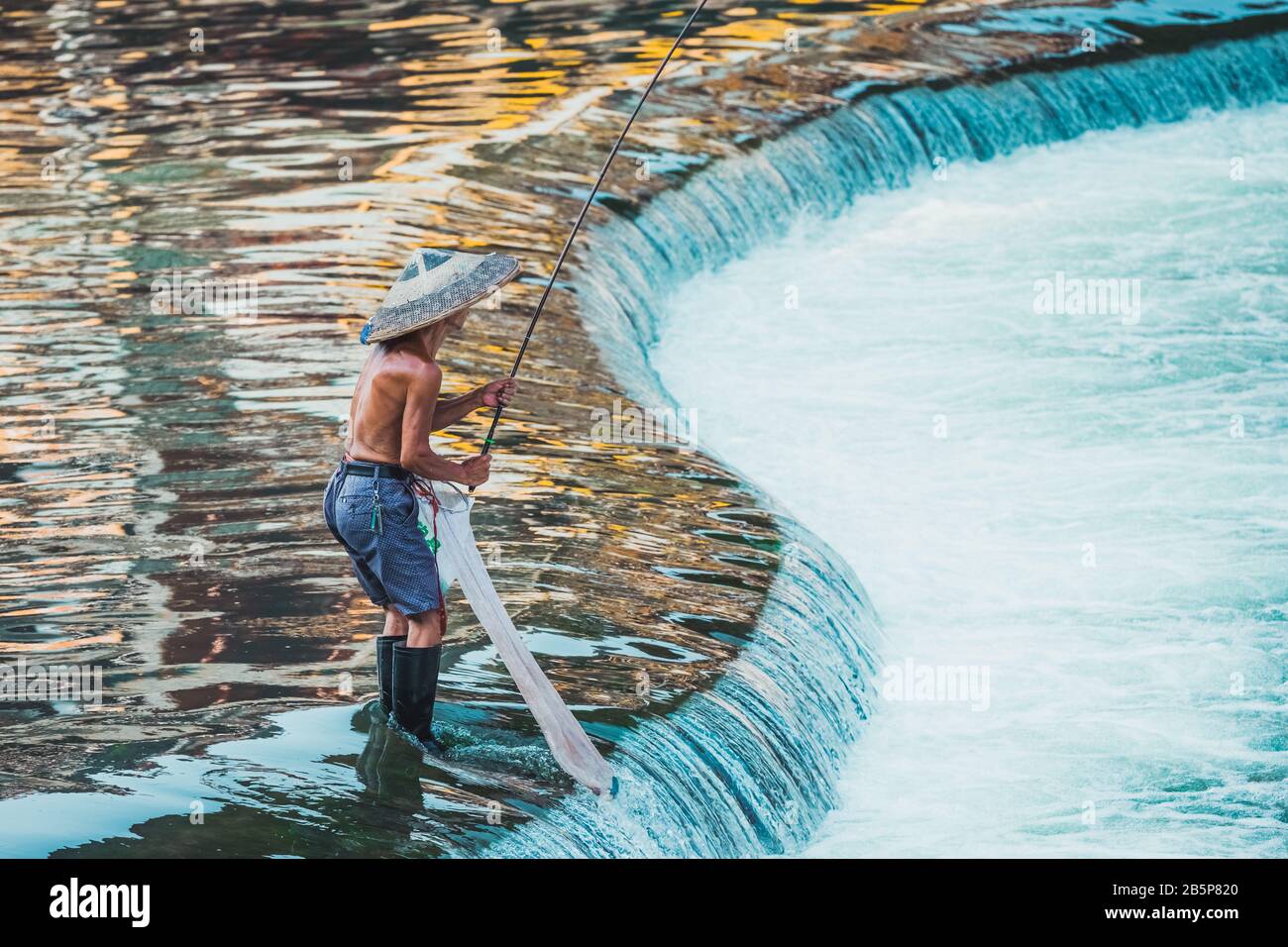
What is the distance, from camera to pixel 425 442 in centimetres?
502

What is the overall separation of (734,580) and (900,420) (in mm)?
4076

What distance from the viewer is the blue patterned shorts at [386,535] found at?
513 cm

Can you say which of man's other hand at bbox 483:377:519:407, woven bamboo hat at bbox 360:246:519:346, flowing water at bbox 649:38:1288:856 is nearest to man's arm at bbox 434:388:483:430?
man's other hand at bbox 483:377:519:407

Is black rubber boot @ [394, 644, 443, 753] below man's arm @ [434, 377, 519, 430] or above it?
below

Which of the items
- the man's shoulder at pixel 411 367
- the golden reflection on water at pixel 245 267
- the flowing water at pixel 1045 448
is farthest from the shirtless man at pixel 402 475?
the flowing water at pixel 1045 448

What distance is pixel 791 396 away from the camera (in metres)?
11.7

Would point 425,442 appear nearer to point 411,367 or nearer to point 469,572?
point 411,367

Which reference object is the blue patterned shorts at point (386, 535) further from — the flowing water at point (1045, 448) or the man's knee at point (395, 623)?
the flowing water at point (1045, 448)

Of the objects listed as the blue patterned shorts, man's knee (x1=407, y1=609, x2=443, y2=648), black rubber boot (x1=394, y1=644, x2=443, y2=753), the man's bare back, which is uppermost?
the man's bare back

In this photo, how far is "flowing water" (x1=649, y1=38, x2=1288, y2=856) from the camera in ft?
23.5

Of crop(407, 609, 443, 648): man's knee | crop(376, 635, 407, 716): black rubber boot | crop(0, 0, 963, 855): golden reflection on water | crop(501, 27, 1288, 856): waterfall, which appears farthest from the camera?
crop(0, 0, 963, 855): golden reflection on water

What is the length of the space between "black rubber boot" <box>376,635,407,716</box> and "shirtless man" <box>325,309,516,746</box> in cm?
5

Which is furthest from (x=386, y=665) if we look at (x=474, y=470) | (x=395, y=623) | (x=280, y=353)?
(x=280, y=353)

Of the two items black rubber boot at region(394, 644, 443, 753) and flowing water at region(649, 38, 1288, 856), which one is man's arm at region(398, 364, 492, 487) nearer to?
black rubber boot at region(394, 644, 443, 753)
